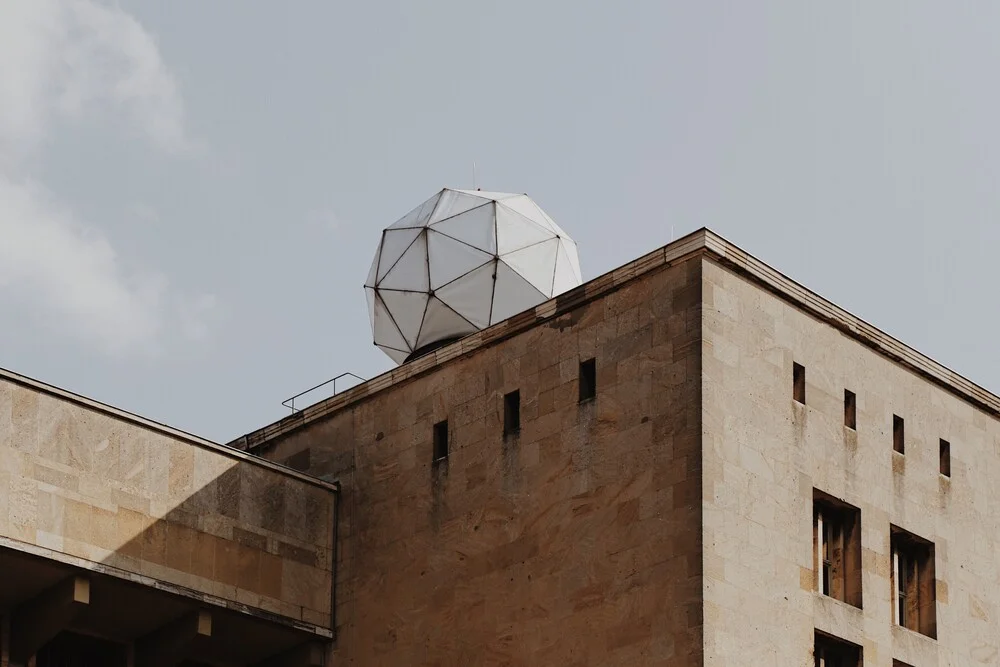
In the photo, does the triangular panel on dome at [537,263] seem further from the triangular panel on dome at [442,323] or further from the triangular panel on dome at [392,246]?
the triangular panel on dome at [392,246]

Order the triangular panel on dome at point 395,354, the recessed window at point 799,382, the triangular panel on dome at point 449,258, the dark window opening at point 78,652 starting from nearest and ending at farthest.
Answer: the recessed window at point 799,382
the dark window opening at point 78,652
the triangular panel on dome at point 449,258
the triangular panel on dome at point 395,354

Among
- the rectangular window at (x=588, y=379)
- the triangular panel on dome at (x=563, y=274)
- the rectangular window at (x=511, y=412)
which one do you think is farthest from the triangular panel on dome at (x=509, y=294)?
the rectangular window at (x=588, y=379)

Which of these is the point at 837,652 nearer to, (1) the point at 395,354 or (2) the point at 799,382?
(2) the point at 799,382

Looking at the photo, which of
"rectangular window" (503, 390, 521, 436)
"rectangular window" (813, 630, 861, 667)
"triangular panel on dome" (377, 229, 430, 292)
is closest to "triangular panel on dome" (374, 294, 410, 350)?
"triangular panel on dome" (377, 229, 430, 292)

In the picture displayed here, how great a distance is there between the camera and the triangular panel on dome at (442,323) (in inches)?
1475

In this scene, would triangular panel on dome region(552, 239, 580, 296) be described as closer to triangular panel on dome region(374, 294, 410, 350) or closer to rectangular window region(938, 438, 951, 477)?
triangular panel on dome region(374, 294, 410, 350)

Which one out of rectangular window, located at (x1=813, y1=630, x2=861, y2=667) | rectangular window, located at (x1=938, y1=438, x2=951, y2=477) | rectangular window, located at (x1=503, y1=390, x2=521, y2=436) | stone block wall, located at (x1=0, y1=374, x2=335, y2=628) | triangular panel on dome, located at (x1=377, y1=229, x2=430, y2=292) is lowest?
rectangular window, located at (x1=813, y1=630, x2=861, y2=667)

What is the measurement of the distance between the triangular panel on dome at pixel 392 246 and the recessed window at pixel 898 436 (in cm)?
1122

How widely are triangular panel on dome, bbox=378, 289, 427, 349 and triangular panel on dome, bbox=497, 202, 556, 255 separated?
6.19 ft

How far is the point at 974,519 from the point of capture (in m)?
32.5

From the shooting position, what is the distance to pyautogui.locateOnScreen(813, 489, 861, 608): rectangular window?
29953 millimetres

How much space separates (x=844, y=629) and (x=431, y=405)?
26.7 feet

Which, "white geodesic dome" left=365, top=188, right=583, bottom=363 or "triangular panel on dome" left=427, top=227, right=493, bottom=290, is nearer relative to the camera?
"white geodesic dome" left=365, top=188, right=583, bottom=363

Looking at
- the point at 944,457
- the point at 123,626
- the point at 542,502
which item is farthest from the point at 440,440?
the point at 944,457
